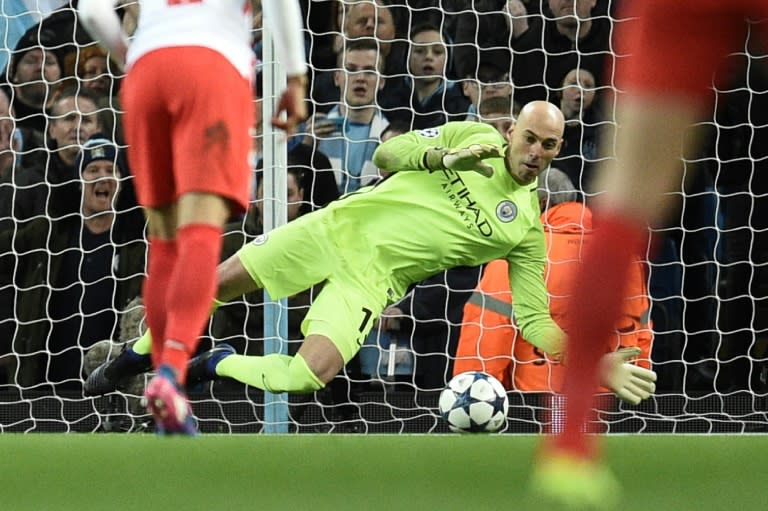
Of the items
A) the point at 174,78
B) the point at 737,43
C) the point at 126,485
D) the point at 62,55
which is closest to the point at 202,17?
the point at 174,78

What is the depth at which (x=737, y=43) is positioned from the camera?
1.79 metres

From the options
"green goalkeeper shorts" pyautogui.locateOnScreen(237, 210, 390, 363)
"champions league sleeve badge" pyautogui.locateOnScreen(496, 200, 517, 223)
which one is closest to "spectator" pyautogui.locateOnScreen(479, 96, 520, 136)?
"champions league sleeve badge" pyautogui.locateOnScreen(496, 200, 517, 223)

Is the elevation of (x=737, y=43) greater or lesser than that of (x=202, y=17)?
lesser

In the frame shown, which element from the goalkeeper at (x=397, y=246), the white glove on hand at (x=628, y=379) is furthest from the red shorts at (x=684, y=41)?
the goalkeeper at (x=397, y=246)

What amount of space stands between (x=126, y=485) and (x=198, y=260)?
0.53 meters

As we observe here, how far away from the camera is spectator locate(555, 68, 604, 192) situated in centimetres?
633

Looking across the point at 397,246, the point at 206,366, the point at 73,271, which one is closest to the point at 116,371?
the point at 206,366

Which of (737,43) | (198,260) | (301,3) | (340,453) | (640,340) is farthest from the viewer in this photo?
(301,3)

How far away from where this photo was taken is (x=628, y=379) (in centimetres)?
467

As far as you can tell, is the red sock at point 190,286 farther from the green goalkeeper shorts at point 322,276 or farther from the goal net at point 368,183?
the goal net at point 368,183

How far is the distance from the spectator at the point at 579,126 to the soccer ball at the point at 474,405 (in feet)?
5.10

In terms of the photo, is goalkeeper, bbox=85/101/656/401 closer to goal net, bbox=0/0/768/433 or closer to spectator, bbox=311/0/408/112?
goal net, bbox=0/0/768/433

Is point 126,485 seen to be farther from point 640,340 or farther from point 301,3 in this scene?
point 301,3

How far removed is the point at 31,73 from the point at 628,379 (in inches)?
136
